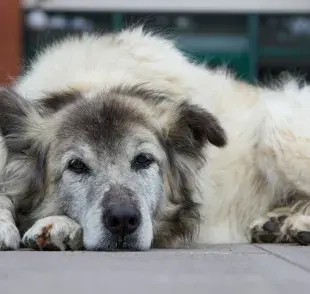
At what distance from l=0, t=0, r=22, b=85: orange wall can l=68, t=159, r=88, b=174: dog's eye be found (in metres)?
6.11

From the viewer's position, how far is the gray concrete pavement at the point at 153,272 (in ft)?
9.55

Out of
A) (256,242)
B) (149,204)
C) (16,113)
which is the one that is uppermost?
(16,113)

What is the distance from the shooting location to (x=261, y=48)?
11109 millimetres

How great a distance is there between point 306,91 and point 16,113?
7.84 ft

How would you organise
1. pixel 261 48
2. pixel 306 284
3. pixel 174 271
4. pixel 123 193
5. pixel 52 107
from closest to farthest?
pixel 306 284
pixel 174 271
pixel 123 193
pixel 52 107
pixel 261 48

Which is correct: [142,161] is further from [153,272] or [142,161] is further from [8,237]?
[153,272]

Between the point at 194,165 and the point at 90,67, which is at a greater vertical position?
the point at 90,67

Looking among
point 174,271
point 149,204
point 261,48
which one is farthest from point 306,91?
point 261,48

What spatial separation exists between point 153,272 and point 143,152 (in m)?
1.42

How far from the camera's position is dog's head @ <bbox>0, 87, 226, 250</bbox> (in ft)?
14.1

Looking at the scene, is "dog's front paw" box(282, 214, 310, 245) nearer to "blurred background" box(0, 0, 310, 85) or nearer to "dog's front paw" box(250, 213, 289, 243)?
"dog's front paw" box(250, 213, 289, 243)

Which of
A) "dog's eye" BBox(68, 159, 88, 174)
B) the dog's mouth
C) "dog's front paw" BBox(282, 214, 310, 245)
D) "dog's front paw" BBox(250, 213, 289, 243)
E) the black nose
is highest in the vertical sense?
"dog's eye" BBox(68, 159, 88, 174)

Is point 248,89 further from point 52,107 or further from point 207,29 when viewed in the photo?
point 207,29

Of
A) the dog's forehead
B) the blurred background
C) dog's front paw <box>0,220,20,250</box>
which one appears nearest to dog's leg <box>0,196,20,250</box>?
dog's front paw <box>0,220,20,250</box>
